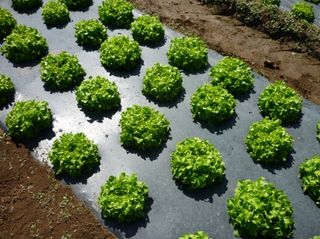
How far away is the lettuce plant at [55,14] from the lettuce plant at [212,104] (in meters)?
6.82

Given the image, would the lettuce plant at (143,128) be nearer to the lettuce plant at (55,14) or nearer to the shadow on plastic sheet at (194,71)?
the shadow on plastic sheet at (194,71)

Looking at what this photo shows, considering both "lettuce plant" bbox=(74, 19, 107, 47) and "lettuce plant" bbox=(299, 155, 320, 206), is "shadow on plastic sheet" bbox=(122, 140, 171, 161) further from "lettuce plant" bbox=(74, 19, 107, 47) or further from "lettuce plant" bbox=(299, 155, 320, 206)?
"lettuce plant" bbox=(74, 19, 107, 47)

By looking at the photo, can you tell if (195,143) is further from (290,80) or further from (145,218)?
(290,80)

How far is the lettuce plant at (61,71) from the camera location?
1400 centimetres

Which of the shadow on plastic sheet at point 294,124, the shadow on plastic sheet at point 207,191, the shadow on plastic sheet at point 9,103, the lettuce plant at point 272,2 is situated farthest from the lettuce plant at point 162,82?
the lettuce plant at point 272,2

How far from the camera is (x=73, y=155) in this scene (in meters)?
11.8

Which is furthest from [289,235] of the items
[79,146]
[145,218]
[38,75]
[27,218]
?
[38,75]

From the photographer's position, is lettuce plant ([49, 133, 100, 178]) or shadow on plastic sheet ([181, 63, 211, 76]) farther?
shadow on plastic sheet ([181, 63, 211, 76])

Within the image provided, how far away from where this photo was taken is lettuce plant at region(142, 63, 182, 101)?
44.3 feet

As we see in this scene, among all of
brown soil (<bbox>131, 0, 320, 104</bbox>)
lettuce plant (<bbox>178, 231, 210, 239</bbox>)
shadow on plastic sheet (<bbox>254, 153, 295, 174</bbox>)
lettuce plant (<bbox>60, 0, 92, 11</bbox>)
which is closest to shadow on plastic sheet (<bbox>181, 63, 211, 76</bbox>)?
brown soil (<bbox>131, 0, 320, 104</bbox>)

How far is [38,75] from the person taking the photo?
48.5ft

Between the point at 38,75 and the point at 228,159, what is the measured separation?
7.48m

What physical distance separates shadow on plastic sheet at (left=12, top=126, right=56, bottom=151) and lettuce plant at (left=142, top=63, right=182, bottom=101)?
11.2 feet

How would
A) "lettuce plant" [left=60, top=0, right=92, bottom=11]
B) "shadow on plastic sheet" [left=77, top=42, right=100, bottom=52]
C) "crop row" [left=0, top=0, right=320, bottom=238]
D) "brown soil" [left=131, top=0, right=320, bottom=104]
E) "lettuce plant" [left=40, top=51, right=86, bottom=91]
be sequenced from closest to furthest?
"crop row" [left=0, top=0, right=320, bottom=238] < "lettuce plant" [left=40, top=51, right=86, bottom=91] < "shadow on plastic sheet" [left=77, top=42, right=100, bottom=52] < "brown soil" [left=131, top=0, right=320, bottom=104] < "lettuce plant" [left=60, top=0, right=92, bottom=11]
